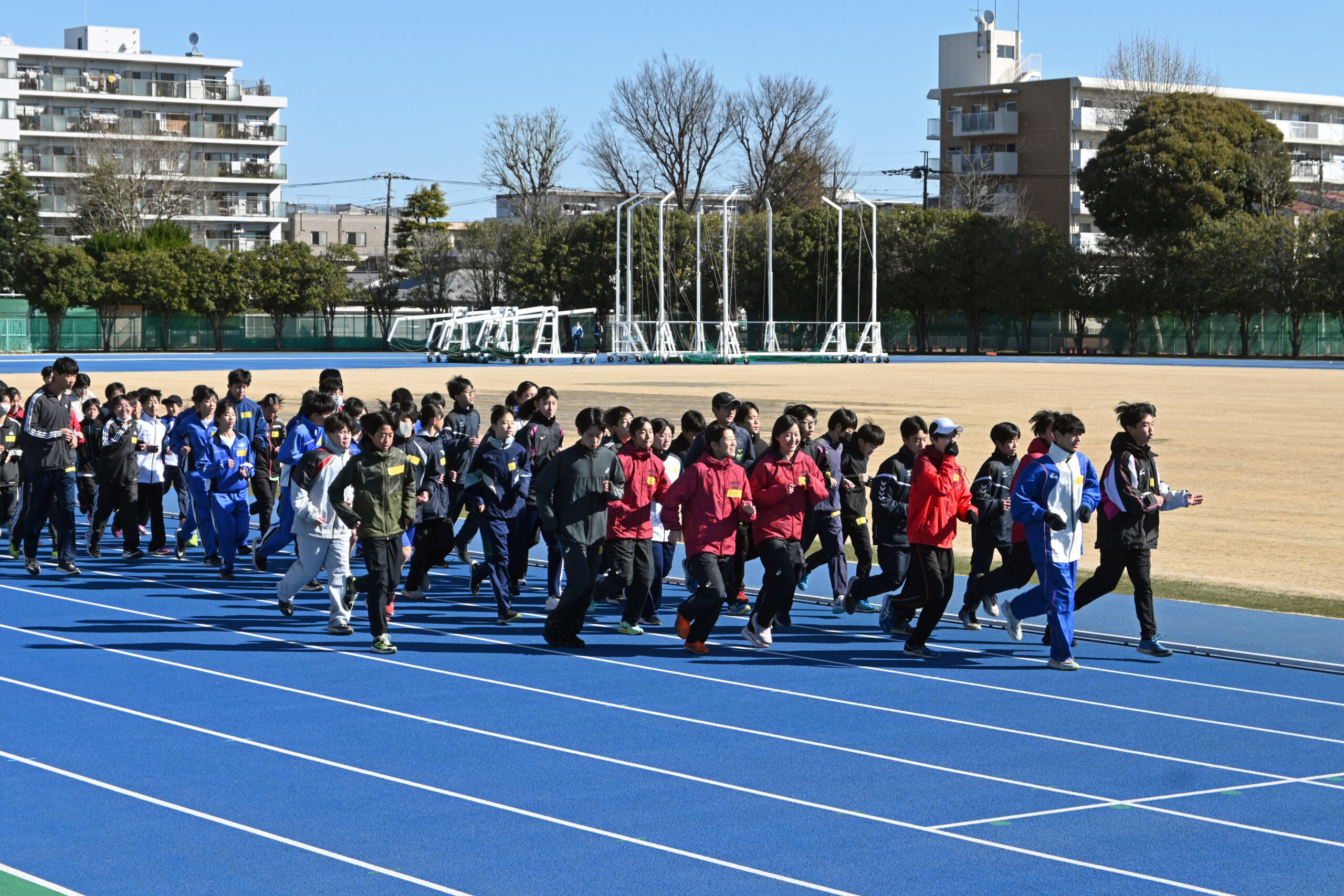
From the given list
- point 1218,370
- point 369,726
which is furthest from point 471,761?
point 1218,370

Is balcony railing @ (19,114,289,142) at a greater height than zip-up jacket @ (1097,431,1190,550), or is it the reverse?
balcony railing @ (19,114,289,142)

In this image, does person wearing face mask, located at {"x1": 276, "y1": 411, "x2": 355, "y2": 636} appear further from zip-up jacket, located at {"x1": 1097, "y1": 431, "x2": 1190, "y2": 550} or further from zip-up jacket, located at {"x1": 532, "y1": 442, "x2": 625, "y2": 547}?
zip-up jacket, located at {"x1": 1097, "y1": 431, "x2": 1190, "y2": 550}

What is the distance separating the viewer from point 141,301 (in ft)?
246

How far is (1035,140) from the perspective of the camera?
90938mm

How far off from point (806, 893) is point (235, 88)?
97496 millimetres

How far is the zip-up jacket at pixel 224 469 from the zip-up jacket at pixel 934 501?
6199mm

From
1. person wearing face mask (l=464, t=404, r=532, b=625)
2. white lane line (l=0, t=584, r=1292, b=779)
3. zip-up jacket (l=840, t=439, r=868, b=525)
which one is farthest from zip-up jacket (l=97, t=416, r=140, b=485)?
zip-up jacket (l=840, t=439, r=868, b=525)

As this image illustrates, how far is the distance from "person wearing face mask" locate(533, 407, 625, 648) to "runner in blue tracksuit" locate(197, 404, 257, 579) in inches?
157

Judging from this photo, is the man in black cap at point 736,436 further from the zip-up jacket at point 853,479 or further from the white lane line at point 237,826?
the white lane line at point 237,826

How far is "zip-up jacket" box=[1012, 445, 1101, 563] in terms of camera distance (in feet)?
33.1

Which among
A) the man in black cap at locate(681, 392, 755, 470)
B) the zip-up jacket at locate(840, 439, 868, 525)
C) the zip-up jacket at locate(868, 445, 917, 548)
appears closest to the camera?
the zip-up jacket at locate(868, 445, 917, 548)

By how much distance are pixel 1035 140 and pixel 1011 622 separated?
8431cm

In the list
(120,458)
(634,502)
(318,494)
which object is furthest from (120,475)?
(634,502)

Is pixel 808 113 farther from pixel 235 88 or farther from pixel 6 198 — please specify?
pixel 6 198
